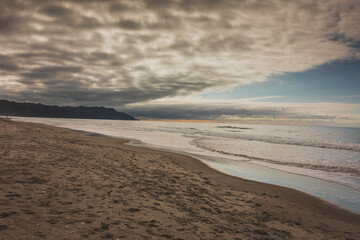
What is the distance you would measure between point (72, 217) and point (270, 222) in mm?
6354

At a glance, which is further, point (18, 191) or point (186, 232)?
point (18, 191)

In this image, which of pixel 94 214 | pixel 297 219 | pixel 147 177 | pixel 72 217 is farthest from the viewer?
pixel 147 177

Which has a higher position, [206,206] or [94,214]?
[94,214]

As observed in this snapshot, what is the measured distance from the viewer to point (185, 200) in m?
8.00

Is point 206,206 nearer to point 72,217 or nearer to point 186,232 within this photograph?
point 186,232

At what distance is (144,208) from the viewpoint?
6684 millimetres

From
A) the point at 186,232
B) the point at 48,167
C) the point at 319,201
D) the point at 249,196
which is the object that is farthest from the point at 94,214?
the point at 319,201

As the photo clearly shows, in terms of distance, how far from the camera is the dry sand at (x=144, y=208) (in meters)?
5.00

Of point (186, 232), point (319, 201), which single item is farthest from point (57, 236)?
point (319, 201)

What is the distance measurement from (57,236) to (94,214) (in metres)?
1.39

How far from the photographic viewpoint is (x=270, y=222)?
6824 mm

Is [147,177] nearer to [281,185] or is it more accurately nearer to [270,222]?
[270,222]

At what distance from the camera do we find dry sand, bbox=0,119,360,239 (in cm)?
500

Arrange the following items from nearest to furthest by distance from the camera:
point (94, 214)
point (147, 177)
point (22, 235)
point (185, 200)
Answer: point (22, 235), point (94, 214), point (185, 200), point (147, 177)
